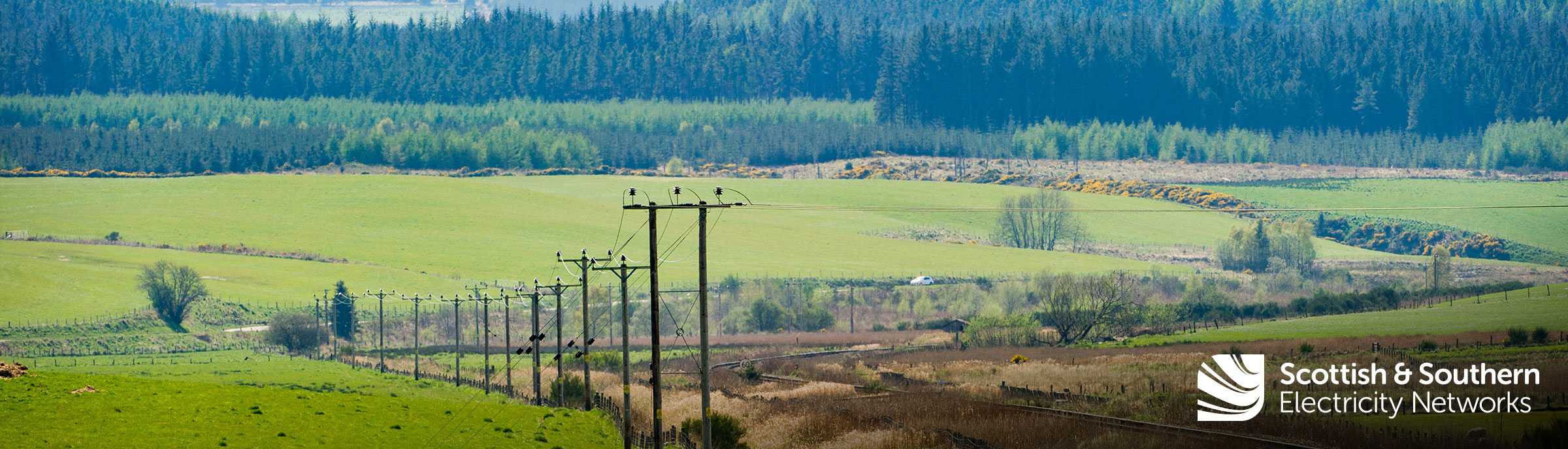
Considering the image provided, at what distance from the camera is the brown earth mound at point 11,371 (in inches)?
1714

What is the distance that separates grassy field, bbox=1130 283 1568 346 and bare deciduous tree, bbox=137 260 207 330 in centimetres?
7963

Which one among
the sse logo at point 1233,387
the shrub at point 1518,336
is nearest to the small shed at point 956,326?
the sse logo at point 1233,387

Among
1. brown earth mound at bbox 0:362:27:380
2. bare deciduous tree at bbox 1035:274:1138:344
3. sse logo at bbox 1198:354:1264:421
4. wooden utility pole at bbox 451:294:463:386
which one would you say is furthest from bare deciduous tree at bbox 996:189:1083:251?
brown earth mound at bbox 0:362:27:380

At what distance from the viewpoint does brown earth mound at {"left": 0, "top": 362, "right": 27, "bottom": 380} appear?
4353 centimetres

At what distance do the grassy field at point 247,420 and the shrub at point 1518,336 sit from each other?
1938 inches

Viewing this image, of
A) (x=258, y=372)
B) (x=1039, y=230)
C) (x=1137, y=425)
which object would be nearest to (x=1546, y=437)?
(x=1137, y=425)

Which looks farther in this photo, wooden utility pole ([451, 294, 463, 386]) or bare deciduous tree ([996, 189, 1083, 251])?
bare deciduous tree ([996, 189, 1083, 251])

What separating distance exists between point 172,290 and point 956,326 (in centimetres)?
6716

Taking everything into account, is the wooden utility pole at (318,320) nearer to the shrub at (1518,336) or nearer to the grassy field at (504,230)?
the grassy field at (504,230)

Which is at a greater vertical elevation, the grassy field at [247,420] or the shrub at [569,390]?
the grassy field at [247,420]

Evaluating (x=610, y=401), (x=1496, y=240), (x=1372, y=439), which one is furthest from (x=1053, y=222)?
(x=1372, y=439)

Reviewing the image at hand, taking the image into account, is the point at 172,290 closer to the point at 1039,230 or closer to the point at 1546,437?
the point at 1039,230

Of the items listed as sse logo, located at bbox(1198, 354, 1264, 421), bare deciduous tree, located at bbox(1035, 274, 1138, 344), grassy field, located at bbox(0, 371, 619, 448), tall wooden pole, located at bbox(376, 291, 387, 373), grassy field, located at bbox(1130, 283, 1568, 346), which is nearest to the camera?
grassy field, located at bbox(0, 371, 619, 448)

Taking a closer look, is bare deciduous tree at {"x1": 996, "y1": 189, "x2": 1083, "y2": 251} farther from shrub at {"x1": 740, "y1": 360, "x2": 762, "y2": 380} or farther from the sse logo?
the sse logo
